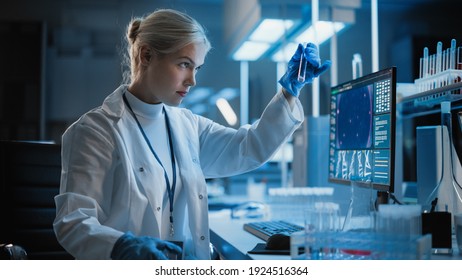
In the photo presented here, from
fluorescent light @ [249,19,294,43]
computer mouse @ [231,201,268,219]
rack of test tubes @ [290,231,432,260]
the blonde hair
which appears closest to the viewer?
rack of test tubes @ [290,231,432,260]

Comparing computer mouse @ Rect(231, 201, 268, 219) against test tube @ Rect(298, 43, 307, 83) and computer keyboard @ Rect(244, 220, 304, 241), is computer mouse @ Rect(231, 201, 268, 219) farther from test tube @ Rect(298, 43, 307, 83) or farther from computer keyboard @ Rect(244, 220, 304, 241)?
test tube @ Rect(298, 43, 307, 83)

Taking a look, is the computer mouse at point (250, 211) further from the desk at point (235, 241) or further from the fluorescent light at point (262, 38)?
the fluorescent light at point (262, 38)

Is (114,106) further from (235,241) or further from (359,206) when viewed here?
(359,206)

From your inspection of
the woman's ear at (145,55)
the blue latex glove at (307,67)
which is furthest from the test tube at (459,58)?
the woman's ear at (145,55)

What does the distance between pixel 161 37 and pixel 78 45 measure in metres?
3.19

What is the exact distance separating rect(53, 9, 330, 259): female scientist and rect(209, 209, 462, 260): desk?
10 cm

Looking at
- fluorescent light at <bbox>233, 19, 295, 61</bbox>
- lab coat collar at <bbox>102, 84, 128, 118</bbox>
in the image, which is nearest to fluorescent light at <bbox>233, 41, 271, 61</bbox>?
fluorescent light at <bbox>233, 19, 295, 61</bbox>

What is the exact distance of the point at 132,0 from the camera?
4.27 metres

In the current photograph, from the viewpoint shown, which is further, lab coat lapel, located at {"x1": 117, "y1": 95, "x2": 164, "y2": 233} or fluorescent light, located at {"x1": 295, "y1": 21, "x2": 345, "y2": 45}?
fluorescent light, located at {"x1": 295, "y1": 21, "x2": 345, "y2": 45}

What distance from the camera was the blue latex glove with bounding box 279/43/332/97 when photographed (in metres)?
1.46

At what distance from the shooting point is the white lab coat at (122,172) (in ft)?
3.86

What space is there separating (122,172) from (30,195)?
607mm

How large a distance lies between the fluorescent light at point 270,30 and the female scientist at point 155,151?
4.00 feet
